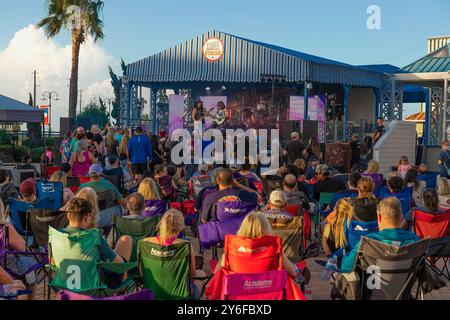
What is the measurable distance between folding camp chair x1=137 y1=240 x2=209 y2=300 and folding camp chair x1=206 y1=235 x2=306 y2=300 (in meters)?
0.32

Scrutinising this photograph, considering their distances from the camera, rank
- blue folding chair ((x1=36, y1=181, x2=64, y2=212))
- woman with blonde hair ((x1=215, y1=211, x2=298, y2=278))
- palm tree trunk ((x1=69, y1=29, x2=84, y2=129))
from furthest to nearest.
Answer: palm tree trunk ((x1=69, y1=29, x2=84, y2=129))
blue folding chair ((x1=36, y1=181, x2=64, y2=212))
woman with blonde hair ((x1=215, y1=211, x2=298, y2=278))

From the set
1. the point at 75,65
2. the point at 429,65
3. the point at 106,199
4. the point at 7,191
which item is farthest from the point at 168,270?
the point at 75,65

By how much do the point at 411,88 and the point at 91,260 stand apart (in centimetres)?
3344

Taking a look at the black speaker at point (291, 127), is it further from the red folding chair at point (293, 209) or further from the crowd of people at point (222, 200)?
the red folding chair at point (293, 209)

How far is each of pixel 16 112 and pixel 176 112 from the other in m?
12.8

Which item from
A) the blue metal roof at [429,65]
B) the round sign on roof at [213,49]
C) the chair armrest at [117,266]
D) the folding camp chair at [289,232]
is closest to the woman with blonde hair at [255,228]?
the chair armrest at [117,266]

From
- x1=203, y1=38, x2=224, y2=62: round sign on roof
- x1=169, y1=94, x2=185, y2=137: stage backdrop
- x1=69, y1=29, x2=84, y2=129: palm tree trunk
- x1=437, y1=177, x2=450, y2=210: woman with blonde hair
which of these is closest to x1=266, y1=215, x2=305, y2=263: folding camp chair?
x1=437, y1=177, x2=450, y2=210: woman with blonde hair

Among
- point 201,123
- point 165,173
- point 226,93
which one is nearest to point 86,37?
point 226,93

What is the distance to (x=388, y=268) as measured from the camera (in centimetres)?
468

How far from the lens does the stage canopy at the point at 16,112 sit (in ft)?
45.1

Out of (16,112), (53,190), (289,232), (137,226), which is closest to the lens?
(289,232)

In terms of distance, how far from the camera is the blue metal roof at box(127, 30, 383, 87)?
84.3 ft

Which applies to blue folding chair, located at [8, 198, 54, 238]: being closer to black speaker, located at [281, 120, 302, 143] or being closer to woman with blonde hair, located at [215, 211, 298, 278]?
woman with blonde hair, located at [215, 211, 298, 278]

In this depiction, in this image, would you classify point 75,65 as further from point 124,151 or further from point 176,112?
point 124,151
